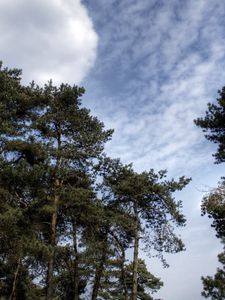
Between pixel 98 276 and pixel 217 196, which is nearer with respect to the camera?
pixel 217 196

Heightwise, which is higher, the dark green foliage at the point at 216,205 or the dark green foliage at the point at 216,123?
the dark green foliage at the point at 216,123

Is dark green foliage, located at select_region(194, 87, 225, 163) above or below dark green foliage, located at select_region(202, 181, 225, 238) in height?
above

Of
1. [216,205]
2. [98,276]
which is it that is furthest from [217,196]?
[98,276]

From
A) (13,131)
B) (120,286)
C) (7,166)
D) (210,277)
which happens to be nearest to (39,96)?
(13,131)

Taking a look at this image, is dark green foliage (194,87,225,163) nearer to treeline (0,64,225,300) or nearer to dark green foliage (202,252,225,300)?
treeline (0,64,225,300)

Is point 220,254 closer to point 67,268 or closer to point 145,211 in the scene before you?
point 145,211

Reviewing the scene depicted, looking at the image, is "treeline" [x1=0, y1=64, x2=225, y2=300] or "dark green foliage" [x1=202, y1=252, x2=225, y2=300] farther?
"dark green foliage" [x1=202, y1=252, x2=225, y2=300]

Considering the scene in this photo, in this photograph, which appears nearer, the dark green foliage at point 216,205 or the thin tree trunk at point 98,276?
the dark green foliage at point 216,205

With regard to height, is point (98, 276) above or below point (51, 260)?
above

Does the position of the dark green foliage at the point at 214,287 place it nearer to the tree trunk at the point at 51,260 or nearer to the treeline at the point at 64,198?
the treeline at the point at 64,198

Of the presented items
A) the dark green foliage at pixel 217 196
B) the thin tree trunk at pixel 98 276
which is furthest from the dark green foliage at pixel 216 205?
the thin tree trunk at pixel 98 276

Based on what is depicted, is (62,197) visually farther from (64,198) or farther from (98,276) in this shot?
(98,276)

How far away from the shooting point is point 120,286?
42688 millimetres

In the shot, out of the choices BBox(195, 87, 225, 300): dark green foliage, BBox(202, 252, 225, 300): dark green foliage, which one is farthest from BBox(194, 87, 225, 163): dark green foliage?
BBox(202, 252, 225, 300): dark green foliage
